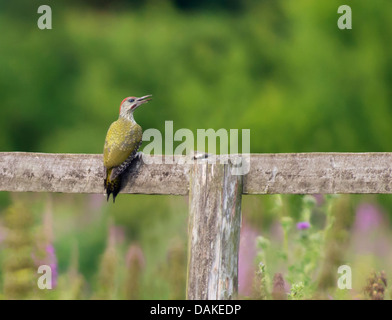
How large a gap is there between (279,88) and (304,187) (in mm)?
7290

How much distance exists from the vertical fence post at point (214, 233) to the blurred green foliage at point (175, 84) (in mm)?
1131

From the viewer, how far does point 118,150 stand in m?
4.14

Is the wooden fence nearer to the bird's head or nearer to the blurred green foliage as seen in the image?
the blurred green foliage

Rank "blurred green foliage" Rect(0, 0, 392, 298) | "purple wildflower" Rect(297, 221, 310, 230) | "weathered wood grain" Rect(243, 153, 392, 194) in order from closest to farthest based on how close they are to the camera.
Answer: "weathered wood grain" Rect(243, 153, 392, 194), "purple wildflower" Rect(297, 221, 310, 230), "blurred green foliage" Rect(0, 0, 392, 298)

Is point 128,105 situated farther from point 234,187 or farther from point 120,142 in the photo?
point 234,187

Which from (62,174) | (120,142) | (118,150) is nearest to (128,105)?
(120,142)

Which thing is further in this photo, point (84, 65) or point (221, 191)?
point (84, 65)

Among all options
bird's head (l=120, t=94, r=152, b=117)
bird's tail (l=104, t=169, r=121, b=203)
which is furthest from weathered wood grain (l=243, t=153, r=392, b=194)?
bird's head (l=120, t=94, r=152, b=117)

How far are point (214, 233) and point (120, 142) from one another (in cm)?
85

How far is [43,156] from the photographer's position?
13.4ft

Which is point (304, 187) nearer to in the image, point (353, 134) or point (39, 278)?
point (39, 278)

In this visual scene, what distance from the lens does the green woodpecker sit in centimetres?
397
